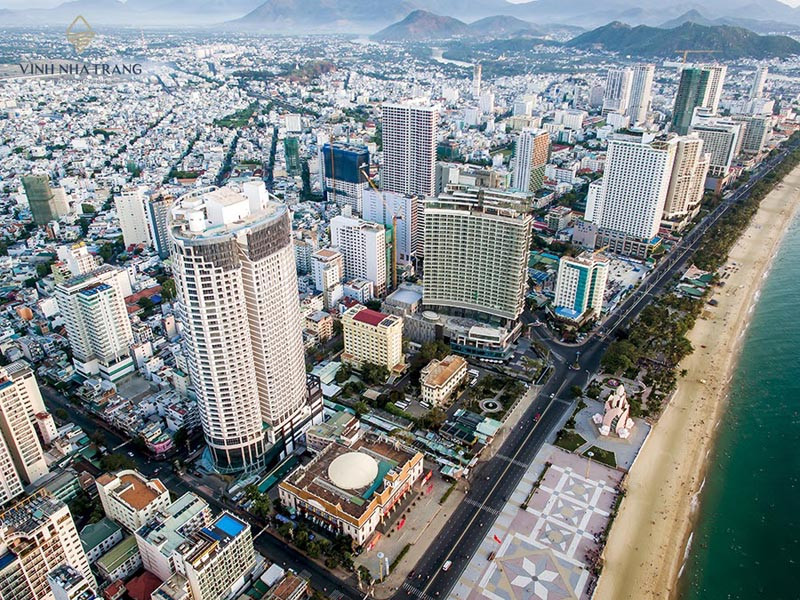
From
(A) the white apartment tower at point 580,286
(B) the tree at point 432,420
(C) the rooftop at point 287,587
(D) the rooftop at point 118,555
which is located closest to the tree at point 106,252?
(D) the rooftop at point 118,555

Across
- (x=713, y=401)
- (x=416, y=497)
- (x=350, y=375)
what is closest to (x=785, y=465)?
(x=713, y=401)

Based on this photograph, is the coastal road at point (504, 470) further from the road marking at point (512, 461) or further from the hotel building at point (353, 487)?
the hotel building at point (353, 487)

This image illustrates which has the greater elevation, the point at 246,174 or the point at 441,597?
the point at 246,174

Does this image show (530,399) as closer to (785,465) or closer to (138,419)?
(785,465)

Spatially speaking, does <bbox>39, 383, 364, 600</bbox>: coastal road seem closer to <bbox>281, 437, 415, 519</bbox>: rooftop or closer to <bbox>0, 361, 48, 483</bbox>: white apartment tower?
<bbox>281, 437, 415, 519</bbox>: rooftop

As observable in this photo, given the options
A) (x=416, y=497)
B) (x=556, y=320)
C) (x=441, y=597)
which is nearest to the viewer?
(x=441, y=597)
